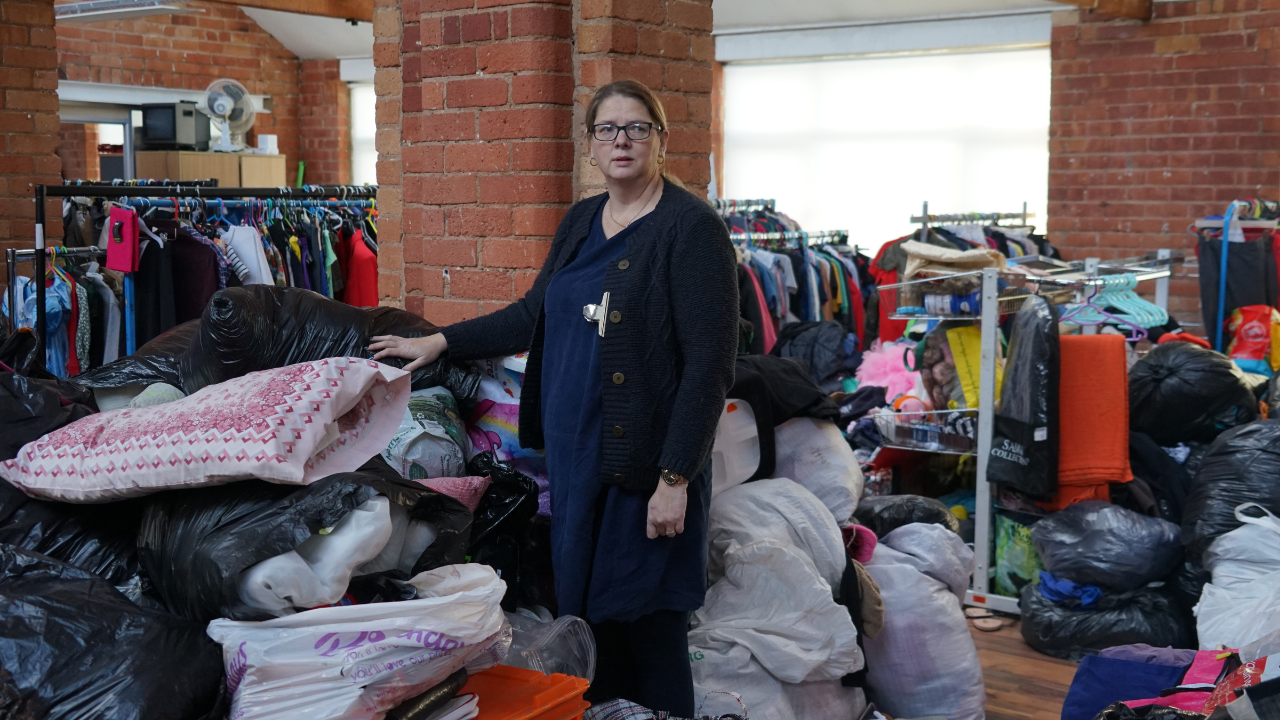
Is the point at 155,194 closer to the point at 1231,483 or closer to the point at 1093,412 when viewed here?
the point at 1093,412

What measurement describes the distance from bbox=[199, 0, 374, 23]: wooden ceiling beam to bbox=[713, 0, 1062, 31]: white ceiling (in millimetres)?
2414

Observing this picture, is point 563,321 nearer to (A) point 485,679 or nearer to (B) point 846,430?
(A) point 485,679

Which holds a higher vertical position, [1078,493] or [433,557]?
[433,557]

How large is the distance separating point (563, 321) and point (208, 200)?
286 cm

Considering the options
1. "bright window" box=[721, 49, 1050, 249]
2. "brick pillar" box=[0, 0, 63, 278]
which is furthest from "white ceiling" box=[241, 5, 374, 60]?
"brick pillar" box=[0, 0, 63, 278]

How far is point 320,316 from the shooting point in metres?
2.31

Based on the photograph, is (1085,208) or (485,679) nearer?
(485,679)

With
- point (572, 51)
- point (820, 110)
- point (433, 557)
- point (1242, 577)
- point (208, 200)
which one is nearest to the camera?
point (433, 557)

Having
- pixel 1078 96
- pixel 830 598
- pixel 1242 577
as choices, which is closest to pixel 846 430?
pixel 1242 577

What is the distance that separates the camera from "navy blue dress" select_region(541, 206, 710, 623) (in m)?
2.05

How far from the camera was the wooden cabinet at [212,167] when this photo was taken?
6871 mm

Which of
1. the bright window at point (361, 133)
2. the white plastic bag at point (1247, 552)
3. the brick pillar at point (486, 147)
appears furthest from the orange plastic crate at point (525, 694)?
the bright window at point (361, 133)

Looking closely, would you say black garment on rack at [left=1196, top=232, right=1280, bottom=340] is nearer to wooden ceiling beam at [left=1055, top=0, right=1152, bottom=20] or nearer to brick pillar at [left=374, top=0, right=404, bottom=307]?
wooden ceiling beam at [left=1055, top=0, right=1152, bottom=20]

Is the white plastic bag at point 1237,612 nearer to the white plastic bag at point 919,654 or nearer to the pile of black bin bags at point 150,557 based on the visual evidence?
the white plastic bag at point 919,654
